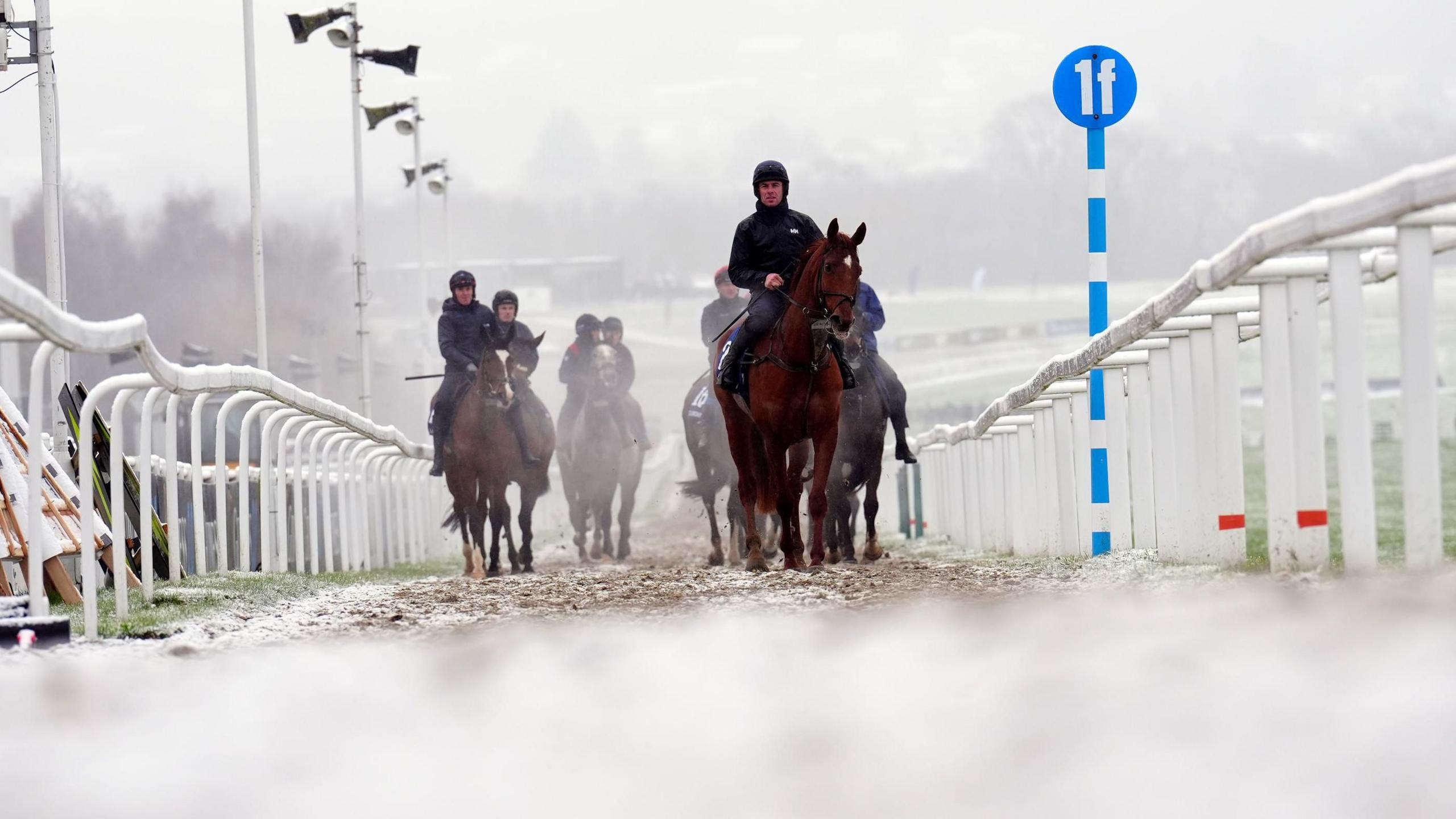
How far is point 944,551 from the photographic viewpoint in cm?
1688

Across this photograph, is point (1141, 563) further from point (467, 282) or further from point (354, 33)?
point (354, 33)

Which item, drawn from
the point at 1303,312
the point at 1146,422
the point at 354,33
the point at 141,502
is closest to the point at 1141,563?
the point at 1146,422

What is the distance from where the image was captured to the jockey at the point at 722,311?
1633 cm

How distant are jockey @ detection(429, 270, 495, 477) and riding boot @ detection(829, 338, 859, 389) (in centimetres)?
489

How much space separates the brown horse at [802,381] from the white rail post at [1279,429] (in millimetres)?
4169

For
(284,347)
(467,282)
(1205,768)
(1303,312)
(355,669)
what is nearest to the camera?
(1205,768)

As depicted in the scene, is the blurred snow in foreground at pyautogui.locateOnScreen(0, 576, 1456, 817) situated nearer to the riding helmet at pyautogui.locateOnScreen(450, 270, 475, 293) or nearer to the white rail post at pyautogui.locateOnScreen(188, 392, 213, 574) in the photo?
the white rail post at pyautogui.locateOnScreen(188, 392, 213, 574)

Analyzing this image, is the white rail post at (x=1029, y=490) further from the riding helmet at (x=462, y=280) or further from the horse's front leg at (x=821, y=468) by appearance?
the riding helmet at (x=462, y=280)

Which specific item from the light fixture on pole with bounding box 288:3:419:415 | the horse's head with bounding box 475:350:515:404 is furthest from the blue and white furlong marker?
the light fixture on pole with bounding box 288:3:419:415

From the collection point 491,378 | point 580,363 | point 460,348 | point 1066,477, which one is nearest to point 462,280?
point 460,348

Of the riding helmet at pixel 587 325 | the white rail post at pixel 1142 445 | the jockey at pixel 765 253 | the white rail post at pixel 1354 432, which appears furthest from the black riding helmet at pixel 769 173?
the riding helmet at pixel 587 325

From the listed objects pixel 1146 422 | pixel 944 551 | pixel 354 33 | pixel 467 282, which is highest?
pixel 354 33

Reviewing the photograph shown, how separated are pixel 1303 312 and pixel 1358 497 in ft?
2.61

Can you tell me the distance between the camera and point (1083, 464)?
11.3m
